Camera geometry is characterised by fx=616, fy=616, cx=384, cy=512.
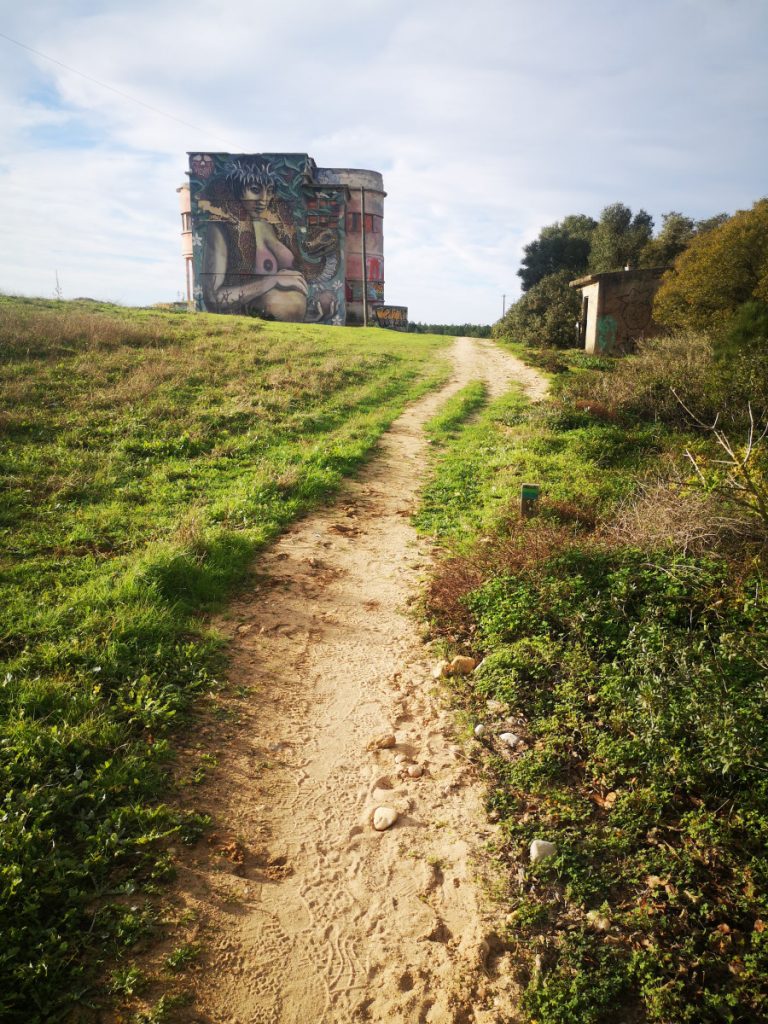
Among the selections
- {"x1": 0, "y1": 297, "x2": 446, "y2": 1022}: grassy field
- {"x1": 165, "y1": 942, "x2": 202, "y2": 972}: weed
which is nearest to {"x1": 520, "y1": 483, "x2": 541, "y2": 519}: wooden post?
{"x1": 0, "y1": 297, "x2": 446, "y2": 1022}: grassy field

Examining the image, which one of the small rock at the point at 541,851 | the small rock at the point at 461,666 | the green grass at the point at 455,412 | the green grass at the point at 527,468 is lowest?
the small rock at the point at 541,851

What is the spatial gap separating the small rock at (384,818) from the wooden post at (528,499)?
382cm

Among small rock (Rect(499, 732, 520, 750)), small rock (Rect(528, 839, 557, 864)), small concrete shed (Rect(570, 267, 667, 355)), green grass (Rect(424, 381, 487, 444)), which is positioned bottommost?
small rock (Rect(528, 839, 557, 864))

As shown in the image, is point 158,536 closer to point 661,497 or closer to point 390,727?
point 390,727

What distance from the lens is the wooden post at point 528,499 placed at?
21.3 feet

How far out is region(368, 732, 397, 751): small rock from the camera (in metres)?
3.84

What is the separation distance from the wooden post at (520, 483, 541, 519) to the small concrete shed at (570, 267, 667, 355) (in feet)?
63.2

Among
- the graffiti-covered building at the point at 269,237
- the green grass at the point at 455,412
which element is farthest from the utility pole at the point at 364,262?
the green grass at the point at 455,412

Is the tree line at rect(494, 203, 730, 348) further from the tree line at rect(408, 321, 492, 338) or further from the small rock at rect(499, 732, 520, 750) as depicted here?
the small rock at rect(499, 732, 520, 750)

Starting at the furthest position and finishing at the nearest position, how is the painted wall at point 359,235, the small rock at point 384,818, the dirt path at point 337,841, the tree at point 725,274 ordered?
the painted wall at point 359,235 → the tree at point 725,274 → the small rock at point 384,818 → the dirt path at point 337,841

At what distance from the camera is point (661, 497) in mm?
5871

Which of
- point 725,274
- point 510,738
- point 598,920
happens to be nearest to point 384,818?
point 510,738

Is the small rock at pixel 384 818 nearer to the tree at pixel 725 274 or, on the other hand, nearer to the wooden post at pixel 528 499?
the wooden post at pixel 528 499

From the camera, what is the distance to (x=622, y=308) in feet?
77.4
